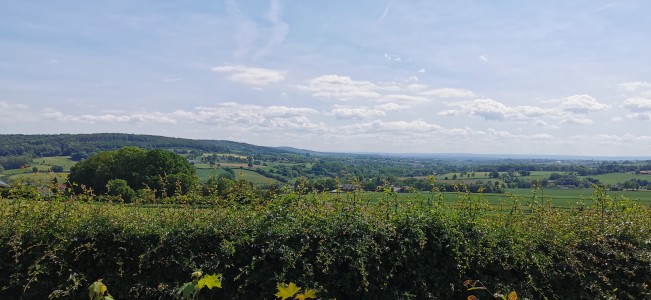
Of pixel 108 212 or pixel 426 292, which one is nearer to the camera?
pixel 426 292

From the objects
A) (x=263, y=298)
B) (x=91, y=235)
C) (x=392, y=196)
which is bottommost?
(x=263, y=298)

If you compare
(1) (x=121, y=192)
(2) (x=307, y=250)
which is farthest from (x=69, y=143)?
(2) (x=307, y=250)

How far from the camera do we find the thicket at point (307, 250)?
17.1ft

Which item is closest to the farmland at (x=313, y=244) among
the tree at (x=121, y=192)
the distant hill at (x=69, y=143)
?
the tree at (x=121, y=192)

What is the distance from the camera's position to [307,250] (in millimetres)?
5305

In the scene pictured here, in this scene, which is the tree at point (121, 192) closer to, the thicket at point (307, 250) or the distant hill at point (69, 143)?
the thicket at point (307, 250)

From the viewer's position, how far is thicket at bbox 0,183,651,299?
5.21 metres

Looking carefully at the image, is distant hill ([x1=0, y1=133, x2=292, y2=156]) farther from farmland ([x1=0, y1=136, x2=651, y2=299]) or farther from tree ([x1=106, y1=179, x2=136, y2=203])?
farmland ([x1=0, y1=136, x2=651, y2=299])

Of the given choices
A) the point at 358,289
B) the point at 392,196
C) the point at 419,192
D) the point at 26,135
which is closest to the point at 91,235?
the point at 358,289

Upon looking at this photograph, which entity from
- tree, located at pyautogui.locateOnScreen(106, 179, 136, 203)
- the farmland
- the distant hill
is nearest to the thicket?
the farmland

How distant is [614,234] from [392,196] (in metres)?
2.95

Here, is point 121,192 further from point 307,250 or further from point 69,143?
point 69,143

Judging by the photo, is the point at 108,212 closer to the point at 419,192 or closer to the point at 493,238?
the point at 419,192

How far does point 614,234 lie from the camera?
5.81m
